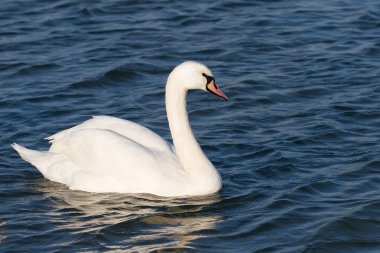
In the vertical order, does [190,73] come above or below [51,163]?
above

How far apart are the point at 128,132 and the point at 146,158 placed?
578 mm

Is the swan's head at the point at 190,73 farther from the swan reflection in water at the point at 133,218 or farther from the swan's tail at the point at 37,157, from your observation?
the swan's tail at the point at 37,157

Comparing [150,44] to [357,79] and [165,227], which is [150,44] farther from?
[165,227]

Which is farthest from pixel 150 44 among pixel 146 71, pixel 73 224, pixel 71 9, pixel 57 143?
pixel 73 224

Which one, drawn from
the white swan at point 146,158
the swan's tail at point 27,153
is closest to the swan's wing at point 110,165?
the white swan at point 146,158

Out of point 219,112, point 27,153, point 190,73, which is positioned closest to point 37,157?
point 27,153

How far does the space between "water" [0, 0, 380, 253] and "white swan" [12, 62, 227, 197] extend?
14 centimetres

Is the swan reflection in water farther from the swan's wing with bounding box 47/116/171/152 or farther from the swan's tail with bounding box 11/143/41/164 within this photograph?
the swan's wing with bounding box 47/116/171/152

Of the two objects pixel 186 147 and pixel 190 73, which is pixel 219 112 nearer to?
pixel 186 147

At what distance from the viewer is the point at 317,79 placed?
1547 cm

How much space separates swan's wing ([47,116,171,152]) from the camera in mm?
11977

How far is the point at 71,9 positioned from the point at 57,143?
24.4ft

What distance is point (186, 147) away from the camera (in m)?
11.8

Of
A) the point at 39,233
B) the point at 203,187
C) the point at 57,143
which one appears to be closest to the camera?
the point at 39,233
